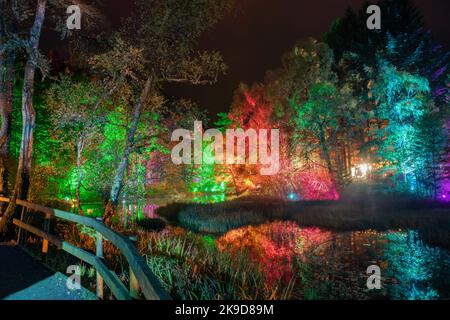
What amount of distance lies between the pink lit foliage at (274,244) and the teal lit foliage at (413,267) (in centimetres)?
262

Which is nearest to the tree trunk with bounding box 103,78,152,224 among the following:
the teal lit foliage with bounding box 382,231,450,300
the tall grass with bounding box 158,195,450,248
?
the tall grass with bounding box 158,195,450,248

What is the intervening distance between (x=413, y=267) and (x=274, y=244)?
16.9 ft

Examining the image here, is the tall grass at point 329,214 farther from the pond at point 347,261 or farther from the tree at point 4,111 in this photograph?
the tree at point 4,111

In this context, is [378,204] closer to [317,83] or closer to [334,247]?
[317,83]

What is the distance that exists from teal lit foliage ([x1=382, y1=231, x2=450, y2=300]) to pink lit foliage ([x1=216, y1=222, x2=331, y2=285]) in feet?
8.59

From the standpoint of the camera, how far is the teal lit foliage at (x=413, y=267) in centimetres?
869

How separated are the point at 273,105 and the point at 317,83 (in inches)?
155

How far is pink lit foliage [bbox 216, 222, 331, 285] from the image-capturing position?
1055 cm

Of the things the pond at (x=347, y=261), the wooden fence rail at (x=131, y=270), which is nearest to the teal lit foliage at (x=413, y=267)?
the pond at (x=347, y=261)

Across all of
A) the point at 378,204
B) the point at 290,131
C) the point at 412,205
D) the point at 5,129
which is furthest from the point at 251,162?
the point at 5,129

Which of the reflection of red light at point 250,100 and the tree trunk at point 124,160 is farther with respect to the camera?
the reflection of red light at point 250,100

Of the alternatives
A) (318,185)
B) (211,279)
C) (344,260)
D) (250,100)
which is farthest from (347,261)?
(250,100)

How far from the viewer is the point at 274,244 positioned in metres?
14.4

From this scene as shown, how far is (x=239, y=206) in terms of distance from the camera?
2338 centimetres
